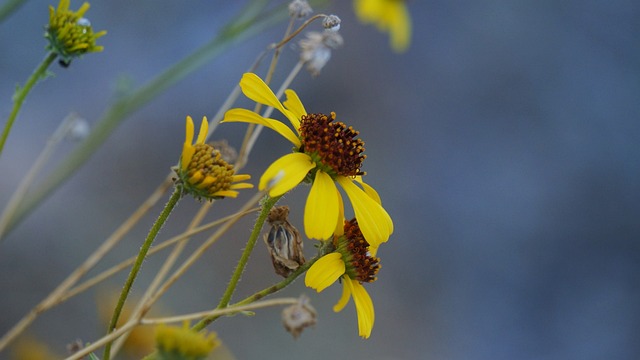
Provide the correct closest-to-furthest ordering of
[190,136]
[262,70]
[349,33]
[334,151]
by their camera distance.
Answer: [190,136] → [334,151] → [262,70] → [349,33]

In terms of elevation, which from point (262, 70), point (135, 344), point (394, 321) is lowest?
point (135, 344)

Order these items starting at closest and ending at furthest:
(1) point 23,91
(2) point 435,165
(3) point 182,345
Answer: (3) point 182,345
(1) point 23,91
(2) point 435,165

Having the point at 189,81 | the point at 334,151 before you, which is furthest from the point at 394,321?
the point at 334,151

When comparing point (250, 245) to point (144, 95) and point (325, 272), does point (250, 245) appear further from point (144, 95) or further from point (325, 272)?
point (144, 95)

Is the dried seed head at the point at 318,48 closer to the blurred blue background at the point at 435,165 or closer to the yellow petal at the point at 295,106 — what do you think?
the yellow petal at the point at 295,106

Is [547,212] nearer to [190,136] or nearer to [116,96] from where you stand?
[116,96]

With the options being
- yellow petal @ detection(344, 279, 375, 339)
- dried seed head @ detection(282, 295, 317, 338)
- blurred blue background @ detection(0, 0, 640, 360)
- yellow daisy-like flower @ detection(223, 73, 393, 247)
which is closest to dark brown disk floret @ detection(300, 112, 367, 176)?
yellow daisy-like flower @ detection(223, 73, 393, 247)

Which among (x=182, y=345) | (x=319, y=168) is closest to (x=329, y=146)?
(x=319, y=168)
